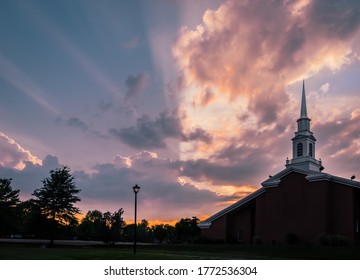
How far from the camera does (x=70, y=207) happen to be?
62594 millimetres

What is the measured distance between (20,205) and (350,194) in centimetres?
4496

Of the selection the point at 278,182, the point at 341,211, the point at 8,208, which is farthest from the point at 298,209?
the point at 8,208

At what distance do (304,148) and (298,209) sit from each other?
10.8 metres

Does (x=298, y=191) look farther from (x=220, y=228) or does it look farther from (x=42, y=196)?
(x=42, y=196)

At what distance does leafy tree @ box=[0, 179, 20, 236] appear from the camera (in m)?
54.7

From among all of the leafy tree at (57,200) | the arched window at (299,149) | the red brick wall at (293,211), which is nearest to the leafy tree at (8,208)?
the leafy tree at (57,200)

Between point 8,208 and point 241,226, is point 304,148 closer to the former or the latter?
point 241,226

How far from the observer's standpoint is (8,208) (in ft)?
184

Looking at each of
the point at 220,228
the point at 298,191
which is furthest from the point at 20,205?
the point at 298,191

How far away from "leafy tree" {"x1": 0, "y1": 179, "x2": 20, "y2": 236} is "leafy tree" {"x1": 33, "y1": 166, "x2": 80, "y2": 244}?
12.2 ft

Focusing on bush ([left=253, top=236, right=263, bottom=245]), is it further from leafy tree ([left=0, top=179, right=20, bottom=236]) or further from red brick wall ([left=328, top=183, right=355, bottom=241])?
leafy tree ([left=0, top=179, right=20, bottom=236])

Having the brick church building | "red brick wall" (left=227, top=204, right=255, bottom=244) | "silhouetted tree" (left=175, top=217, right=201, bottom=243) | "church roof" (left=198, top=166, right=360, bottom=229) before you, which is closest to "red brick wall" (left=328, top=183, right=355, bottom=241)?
the brick church building

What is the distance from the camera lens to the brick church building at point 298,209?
149 feet

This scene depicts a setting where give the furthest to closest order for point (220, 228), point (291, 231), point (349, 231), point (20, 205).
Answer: point (20, 205)
point (220, 228)
point (291, 231)
point (349, 231)
